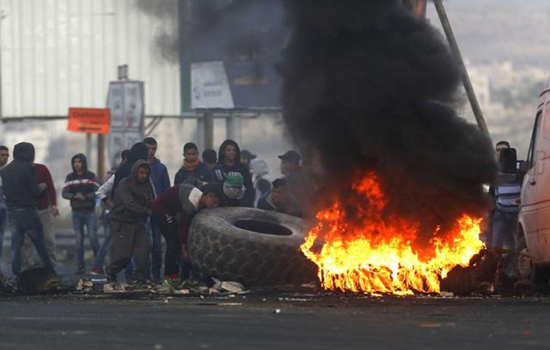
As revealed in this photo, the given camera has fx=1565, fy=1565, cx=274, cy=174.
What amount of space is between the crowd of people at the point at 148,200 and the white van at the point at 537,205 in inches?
89.7

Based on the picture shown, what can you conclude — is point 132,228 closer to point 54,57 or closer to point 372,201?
point 372,201

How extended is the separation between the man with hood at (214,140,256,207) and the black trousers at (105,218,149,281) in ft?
4.03

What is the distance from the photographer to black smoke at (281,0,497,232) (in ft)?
48.9

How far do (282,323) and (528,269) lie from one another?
576 centimetres

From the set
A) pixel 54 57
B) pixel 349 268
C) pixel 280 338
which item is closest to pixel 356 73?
pixel 349 268

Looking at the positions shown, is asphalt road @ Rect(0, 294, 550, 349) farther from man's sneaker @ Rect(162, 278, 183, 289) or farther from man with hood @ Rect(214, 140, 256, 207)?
man with hood @ Rect(214, 140, 256, 207)

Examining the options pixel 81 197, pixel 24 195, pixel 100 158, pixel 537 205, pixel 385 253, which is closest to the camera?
pixel 385 253

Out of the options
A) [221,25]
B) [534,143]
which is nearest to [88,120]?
[221,25]

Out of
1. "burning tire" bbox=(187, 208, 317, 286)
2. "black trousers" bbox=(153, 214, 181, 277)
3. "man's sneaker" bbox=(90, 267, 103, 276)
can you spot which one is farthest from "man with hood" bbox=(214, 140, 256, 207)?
"man's sneaker" bbox=(90, 267, 103, 276)

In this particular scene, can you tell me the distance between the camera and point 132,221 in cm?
1842

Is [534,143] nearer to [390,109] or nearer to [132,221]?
[390,109]

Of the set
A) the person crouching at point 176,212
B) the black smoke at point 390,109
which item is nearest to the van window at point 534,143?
the black smoke at point 390,109

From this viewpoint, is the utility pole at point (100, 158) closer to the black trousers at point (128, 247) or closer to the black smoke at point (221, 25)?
the black trousers at point (128, 247)

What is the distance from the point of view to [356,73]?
15141 millimetres
